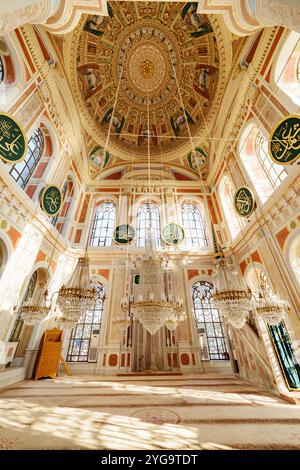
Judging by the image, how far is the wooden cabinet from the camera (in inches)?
251

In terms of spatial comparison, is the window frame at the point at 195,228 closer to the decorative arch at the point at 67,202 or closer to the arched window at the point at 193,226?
the arched window at the point at 193,226

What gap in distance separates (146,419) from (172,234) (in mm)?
7262

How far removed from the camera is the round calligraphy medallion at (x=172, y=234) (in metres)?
9.38

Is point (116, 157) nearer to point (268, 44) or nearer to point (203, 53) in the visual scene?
point (203, 53)

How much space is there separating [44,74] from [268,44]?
23.5 feet

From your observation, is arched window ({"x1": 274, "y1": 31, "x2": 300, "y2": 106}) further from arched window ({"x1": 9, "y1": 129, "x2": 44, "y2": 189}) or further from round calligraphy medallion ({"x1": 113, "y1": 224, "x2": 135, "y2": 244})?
arched window ({"x1": 9, "y1": 129, "x2": 44, "y2": 189})

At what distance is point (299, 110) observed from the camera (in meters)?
4.84

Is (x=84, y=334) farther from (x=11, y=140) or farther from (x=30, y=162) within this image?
(x=11, y=140)

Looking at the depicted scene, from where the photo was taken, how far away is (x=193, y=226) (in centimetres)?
1056

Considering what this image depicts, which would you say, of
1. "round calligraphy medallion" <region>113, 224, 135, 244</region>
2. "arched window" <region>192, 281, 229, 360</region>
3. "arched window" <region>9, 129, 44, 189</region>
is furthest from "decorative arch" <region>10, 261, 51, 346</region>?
"arched window" <region>192, 281, 229, 360</region>

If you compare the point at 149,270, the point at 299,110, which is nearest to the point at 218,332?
the point at 149,270

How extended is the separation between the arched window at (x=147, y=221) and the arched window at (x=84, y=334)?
3.64 metres

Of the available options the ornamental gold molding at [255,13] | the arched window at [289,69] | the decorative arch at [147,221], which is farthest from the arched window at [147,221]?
the ornamental gold molding at [255,13]

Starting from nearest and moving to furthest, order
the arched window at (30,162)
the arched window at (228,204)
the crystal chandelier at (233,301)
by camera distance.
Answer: the crystal chandelier at (233,301)
the arched window at (30,162)
the arched window at (228,204)
